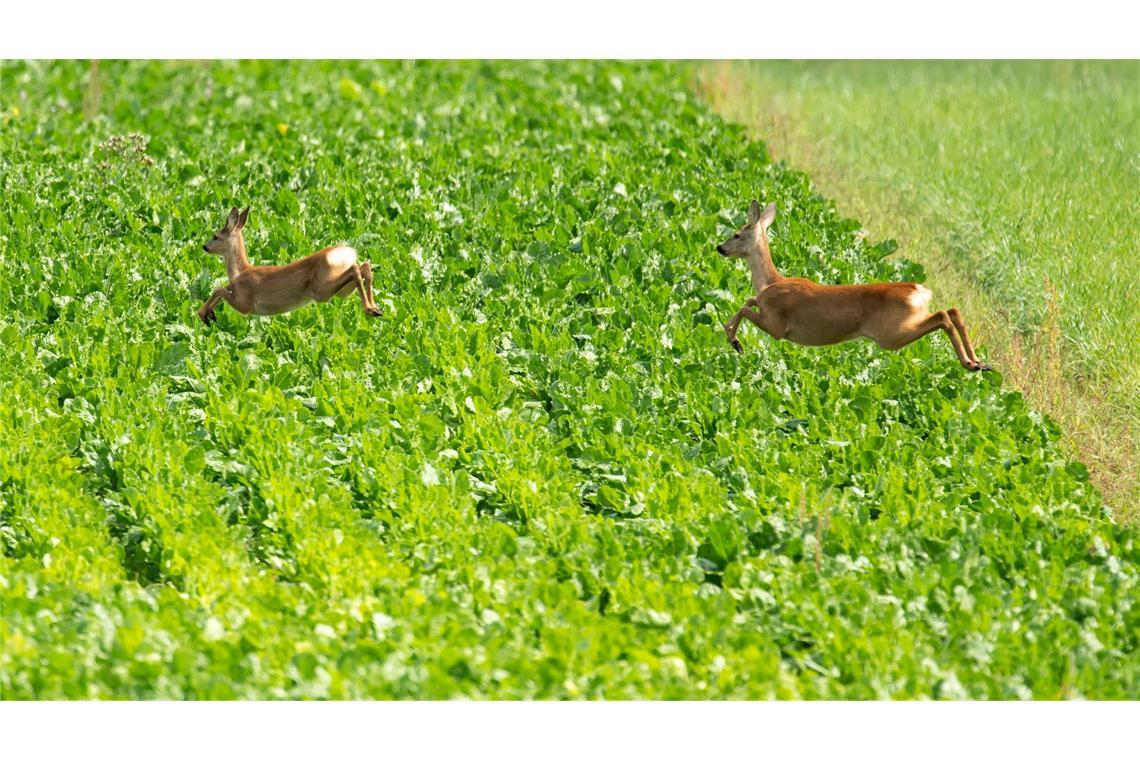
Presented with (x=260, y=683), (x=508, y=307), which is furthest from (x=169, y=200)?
(x=260, y=683)

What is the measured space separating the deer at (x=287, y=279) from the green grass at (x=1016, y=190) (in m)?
4.11

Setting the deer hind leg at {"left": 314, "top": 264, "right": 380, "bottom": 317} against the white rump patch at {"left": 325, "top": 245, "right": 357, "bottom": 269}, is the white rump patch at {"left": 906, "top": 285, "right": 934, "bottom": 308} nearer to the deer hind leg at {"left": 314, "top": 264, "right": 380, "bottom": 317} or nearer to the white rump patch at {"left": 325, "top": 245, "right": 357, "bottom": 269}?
the deer hind leg at {"left": 314, "top": 264, "right": 380, "bottom": 317}

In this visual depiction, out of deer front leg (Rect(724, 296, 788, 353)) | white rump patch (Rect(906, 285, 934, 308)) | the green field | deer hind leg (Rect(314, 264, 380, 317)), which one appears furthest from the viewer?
deer front leg (Rect(724, 296, 788, 353))

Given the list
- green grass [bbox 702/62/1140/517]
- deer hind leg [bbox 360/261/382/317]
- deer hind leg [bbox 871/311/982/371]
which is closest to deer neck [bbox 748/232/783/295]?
deer hind leg [bbox 871/311/982/371]

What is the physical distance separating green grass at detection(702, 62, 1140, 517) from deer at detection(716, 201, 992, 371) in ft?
6.40

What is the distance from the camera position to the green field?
6.39 meters

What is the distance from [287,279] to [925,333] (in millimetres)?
2831

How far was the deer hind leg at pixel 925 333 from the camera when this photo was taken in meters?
7.17

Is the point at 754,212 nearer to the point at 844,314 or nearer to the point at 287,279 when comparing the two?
the point at 844,314

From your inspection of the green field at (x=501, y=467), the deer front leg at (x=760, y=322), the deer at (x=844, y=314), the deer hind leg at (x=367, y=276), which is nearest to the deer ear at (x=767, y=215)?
the deer at (x=844, y=314)

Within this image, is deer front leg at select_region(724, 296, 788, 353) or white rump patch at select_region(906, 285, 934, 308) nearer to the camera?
white rump patch at select_region(906, 285, 934, 308)

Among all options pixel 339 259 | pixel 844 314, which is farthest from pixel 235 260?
pixel 844 314

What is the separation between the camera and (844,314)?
7.35 meters

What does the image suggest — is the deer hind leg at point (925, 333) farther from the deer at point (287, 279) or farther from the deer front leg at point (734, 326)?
the deer at point (287, 279)
